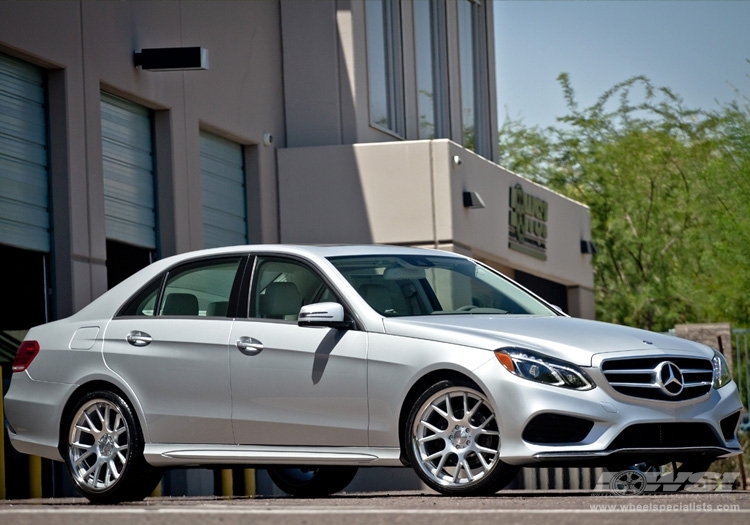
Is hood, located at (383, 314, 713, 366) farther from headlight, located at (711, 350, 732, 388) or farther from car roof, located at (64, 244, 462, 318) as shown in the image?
car roof, located at (64, 244, 462, 318)

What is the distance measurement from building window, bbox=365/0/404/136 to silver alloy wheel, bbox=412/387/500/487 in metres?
13.6

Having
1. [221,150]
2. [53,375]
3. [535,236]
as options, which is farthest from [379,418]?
[535,236]

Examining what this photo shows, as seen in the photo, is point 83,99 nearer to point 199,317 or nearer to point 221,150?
point 221,150

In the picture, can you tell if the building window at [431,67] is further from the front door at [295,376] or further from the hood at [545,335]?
the hood at [545,335]

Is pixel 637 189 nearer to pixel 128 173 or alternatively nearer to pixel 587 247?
pixel 587 247

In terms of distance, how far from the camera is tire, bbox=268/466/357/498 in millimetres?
10805

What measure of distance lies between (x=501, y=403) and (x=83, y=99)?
8.41 meters

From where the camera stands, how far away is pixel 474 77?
28.1 meters

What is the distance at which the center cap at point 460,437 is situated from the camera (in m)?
8.46

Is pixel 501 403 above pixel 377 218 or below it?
below

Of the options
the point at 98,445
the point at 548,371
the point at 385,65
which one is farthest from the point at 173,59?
the point at 548,371

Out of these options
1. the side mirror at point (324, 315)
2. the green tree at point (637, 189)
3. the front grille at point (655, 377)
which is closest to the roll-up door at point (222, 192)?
the side mirror at point (324, 315)

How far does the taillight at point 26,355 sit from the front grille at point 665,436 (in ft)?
13.4

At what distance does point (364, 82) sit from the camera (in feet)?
70.6
